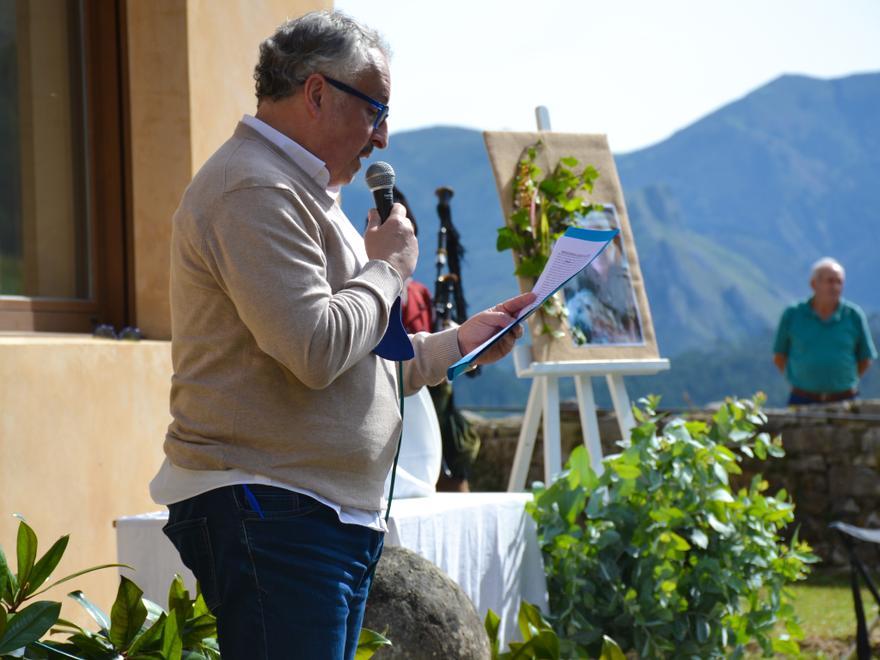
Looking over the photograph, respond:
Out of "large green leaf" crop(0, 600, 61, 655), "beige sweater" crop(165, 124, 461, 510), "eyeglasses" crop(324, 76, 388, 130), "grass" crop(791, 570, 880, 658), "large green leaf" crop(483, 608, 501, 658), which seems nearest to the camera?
→ "beige sweater" crop(165, 124, 461, 510)

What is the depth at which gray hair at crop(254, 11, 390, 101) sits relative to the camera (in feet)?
5.80

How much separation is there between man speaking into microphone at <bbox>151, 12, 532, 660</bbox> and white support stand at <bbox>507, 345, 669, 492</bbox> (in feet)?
10.0

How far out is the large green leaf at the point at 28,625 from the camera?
210 centimetres

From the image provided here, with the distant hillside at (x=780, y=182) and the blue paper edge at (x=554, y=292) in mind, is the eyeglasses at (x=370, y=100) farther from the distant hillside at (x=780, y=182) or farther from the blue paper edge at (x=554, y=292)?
the distant hillside at (x=780, y=182)

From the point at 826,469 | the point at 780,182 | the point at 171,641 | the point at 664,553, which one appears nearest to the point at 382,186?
the point at 171,641

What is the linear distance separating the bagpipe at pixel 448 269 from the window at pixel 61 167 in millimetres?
2131

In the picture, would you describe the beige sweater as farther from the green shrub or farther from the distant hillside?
the distant hillside

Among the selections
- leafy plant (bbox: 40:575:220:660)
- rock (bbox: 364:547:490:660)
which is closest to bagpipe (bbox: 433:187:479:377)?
rock (bbox: 364:547:490:660)

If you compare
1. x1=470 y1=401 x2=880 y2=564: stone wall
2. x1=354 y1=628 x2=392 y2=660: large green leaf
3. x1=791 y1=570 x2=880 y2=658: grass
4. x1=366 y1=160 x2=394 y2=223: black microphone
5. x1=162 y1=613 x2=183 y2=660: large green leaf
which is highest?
x1=366 y1=160 x2=394 y2=223: black microphone

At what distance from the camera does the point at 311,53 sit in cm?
177

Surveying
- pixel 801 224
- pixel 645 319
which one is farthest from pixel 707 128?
pixel 645 319

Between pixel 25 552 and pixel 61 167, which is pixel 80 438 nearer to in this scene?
pixel 61 167

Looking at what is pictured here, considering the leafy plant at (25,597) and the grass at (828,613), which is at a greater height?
the leafy plant at (25,597)

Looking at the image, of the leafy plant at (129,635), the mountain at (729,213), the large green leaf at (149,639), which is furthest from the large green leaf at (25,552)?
the mountain at (729,213)
